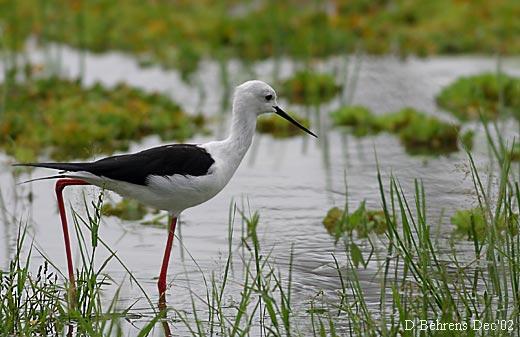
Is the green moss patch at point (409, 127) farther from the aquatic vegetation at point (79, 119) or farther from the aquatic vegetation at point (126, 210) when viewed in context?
the aquatic vegetation at point (126, 210)

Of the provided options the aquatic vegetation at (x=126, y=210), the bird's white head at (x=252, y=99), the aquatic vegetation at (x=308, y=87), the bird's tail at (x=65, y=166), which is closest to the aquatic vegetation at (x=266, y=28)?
the aquatic vegetation at (x=308, y=87)

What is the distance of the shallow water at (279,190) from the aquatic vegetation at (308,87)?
0.17 metres

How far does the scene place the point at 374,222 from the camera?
22.9 feet

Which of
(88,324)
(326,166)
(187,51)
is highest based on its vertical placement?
(187,51)

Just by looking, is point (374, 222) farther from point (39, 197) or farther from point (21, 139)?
point (21, 139)

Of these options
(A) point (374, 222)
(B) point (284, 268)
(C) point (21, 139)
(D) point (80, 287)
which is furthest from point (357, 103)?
(D) point (80, 287)

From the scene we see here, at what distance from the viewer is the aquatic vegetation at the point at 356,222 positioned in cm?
679

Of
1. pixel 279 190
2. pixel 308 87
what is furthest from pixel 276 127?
pixel 279 190

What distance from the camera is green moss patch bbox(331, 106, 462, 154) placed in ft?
31.6

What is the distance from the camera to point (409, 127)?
32.1ft

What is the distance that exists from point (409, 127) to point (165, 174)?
434cm

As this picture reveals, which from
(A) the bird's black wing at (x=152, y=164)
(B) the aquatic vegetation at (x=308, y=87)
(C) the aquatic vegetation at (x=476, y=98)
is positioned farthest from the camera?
(B) the aquatic vegetation at (x=308, y=87)

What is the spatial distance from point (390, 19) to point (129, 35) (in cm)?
333

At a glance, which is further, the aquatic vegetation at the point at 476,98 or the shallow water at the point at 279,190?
the aquatic vegetation at the point at 476,98
